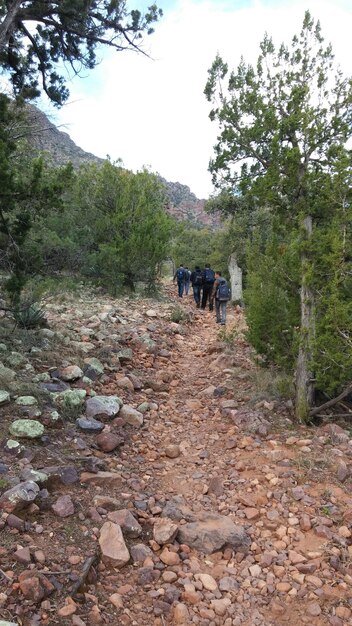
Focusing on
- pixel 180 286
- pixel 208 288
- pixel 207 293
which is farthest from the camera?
pixel 180 286

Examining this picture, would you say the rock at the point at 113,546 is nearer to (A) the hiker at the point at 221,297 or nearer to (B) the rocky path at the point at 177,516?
(B) the rocky path at the point at 177,516

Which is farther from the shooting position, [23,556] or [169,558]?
[169,558]

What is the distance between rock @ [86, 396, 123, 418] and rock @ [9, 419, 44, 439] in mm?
834

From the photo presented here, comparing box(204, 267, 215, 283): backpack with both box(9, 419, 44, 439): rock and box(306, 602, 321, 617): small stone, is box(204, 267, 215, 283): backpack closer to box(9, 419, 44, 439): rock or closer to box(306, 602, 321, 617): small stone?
box(9, 419, 44, 439): rock

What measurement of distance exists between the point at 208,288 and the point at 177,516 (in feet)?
37.9

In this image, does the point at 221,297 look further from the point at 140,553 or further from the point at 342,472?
the point at 140,553

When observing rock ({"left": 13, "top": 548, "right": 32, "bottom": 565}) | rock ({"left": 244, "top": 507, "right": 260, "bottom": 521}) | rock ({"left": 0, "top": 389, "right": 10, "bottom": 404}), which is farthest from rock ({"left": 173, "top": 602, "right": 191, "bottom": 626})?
rock ({"left": 0, "top": 389, "right": 10, "bottom": 404})

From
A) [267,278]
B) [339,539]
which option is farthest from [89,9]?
[339,539]

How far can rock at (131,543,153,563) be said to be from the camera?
3.04 meters

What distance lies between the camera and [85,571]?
2.72 meters

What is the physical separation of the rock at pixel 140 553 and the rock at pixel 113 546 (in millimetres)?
75

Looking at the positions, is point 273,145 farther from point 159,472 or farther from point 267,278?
point 159,472

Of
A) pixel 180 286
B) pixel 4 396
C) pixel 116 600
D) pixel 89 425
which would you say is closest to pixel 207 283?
pixel 180 286

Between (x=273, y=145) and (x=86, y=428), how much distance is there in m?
3.94
